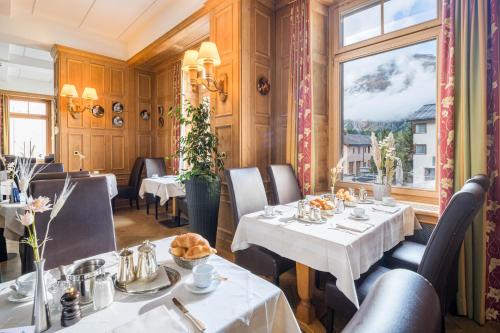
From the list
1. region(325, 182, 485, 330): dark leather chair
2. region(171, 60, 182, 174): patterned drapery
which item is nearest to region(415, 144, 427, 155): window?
region(325, 182, 485, 330): dark leather chair

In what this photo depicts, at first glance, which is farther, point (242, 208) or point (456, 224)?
point (242, 208)

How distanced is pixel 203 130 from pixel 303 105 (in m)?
1.18

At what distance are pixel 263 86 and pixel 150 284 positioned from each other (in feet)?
9.27

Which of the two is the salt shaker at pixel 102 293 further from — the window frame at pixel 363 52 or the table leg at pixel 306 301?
the window frame at pixel 363 52

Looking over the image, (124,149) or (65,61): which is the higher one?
(65,61)

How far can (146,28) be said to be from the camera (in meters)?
4.81

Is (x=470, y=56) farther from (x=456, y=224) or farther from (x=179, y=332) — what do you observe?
(x=179, y=332)

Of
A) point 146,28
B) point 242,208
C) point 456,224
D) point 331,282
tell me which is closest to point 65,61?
point 146,28

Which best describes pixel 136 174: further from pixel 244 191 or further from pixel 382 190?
pixel 382 190

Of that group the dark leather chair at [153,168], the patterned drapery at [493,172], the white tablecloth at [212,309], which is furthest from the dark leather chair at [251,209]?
the dark leather chair at [153,168]

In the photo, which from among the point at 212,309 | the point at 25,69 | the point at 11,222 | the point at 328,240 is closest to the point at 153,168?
the point at 11,222

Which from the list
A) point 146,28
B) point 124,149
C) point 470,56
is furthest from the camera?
point 124,149

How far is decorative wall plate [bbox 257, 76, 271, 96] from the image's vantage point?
3283 mm

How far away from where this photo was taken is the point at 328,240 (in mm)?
1488
